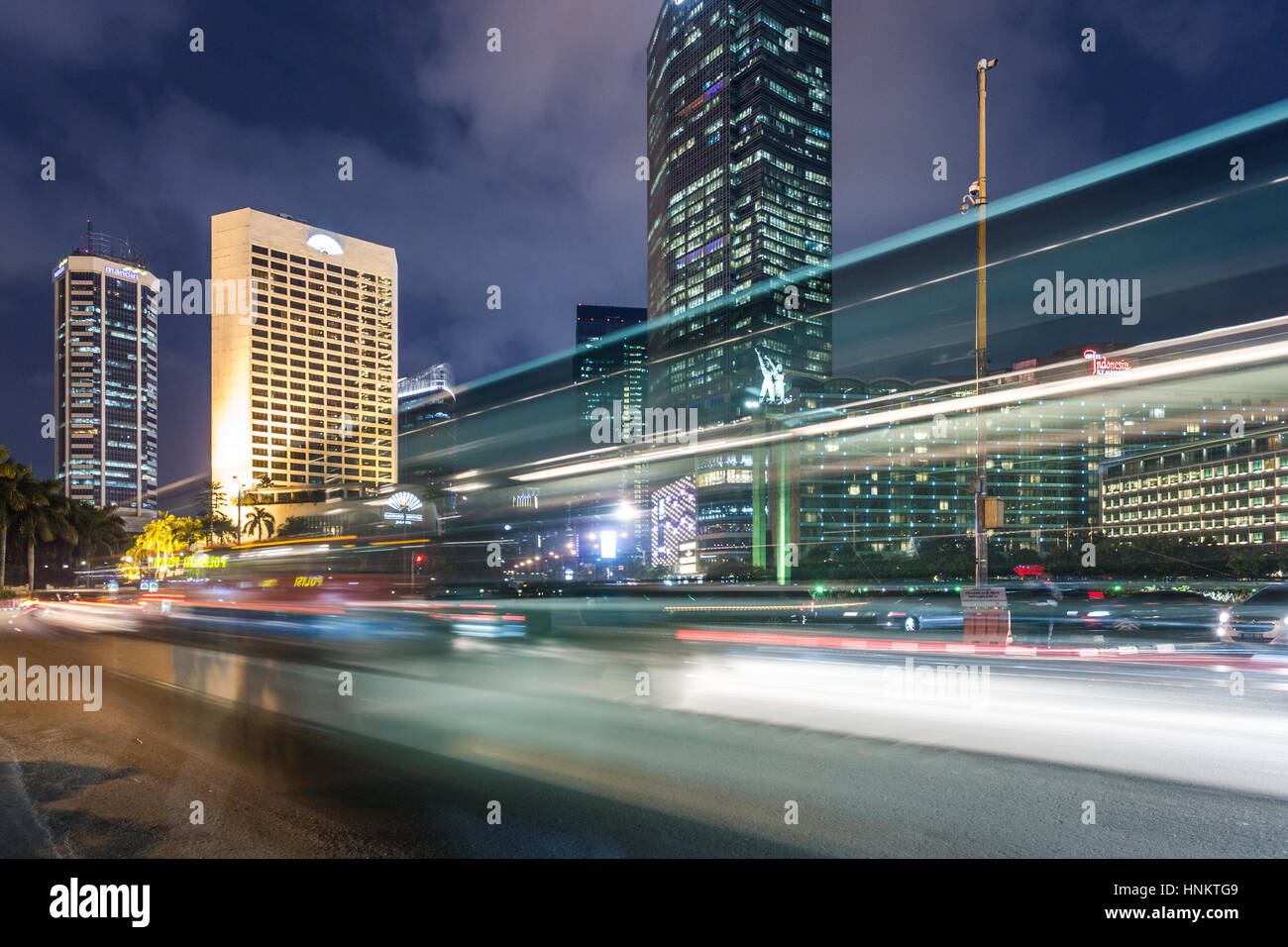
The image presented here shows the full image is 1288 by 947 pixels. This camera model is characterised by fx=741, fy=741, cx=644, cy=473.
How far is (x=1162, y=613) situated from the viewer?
820 inches

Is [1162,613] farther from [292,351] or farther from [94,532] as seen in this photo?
[292,351]

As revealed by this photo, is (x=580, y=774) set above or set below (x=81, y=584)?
above

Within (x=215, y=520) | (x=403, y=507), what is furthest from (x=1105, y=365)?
(x=215, y=520)

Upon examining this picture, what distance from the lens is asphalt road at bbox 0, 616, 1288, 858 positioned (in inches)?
188

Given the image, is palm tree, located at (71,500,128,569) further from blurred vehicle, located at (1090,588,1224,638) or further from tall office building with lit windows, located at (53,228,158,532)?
tall office building with lit windows, located at (53,228,158,532)

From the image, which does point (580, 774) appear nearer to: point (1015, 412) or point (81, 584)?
point (1015, 412)

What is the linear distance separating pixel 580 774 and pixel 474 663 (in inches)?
318

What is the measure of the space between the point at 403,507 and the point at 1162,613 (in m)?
20.6

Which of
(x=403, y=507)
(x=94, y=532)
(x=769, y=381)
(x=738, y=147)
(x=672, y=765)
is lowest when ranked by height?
(x=94, y=532)

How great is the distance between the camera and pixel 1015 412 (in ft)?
53.3

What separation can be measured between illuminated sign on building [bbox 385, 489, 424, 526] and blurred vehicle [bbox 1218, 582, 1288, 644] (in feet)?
53.5
